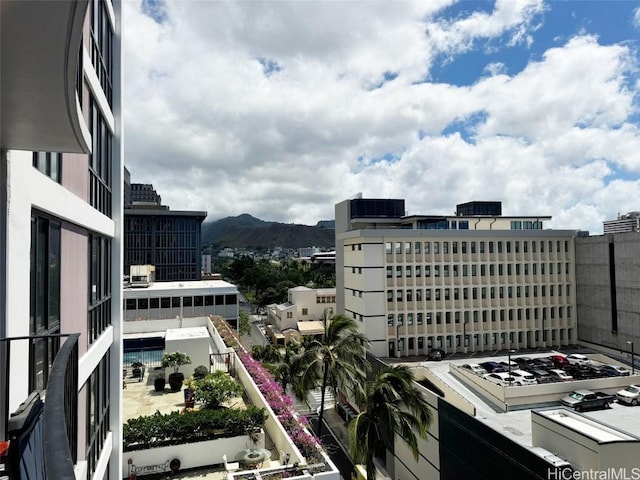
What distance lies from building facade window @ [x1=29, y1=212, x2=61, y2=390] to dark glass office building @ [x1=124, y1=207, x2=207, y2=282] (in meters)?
73.3

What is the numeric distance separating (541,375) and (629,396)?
4740 millimetres

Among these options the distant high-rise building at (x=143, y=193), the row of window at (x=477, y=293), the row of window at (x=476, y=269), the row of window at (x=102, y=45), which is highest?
the distant high-rise building at (x=143, y=193)

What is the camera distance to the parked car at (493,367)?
92.7 feet

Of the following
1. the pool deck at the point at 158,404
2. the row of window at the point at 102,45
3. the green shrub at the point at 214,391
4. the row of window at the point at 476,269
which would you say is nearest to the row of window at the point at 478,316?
the row of window at the point at 476,269

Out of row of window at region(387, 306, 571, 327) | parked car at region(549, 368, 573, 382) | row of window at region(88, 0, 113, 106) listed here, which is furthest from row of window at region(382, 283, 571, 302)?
row of window at region(88, 0, 113, 106)

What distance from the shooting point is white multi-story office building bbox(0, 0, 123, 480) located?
2.79 meters

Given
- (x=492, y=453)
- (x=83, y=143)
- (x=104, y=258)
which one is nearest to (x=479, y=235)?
(x=492, y=453)

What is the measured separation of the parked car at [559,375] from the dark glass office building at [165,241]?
210ft

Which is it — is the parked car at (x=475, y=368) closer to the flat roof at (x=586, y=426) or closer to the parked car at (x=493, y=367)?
the parked car at (x=493, y=367)

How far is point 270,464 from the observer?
38.6 ft

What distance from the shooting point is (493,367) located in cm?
2880

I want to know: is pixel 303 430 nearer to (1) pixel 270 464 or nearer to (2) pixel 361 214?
(1) pixel 270 464

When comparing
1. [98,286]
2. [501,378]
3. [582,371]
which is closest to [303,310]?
[501,378]

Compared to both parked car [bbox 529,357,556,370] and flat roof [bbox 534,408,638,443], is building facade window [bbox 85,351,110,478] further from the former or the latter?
parked car [bbox 529,357,556,370]
